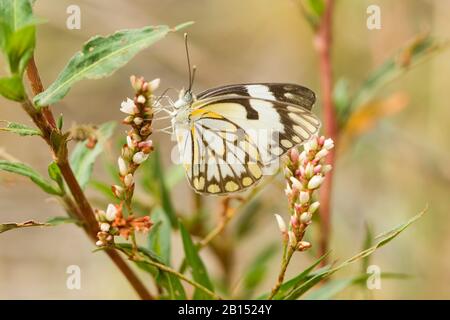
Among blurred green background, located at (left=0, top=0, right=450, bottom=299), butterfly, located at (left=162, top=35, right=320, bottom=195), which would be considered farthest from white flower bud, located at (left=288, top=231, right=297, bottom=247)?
blurred green background, located at (left=0, top=0, right=450, bottom=299)

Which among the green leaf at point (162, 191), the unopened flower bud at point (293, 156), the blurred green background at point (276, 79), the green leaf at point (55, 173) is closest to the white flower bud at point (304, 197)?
the unopened flower bud at point (293, 156)

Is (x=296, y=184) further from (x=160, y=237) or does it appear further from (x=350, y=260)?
(x=160, y=237)

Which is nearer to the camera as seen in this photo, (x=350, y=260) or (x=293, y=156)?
(x=350, y=260)

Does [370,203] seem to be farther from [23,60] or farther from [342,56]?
[23,60]

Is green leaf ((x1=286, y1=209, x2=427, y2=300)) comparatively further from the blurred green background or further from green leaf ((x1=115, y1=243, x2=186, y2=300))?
the blurred green background

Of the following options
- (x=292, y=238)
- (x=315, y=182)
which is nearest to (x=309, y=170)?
(x=315, y=182)

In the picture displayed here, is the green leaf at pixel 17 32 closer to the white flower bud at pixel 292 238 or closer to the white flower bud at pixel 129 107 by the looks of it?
the white flower bud at pixel 129 107
